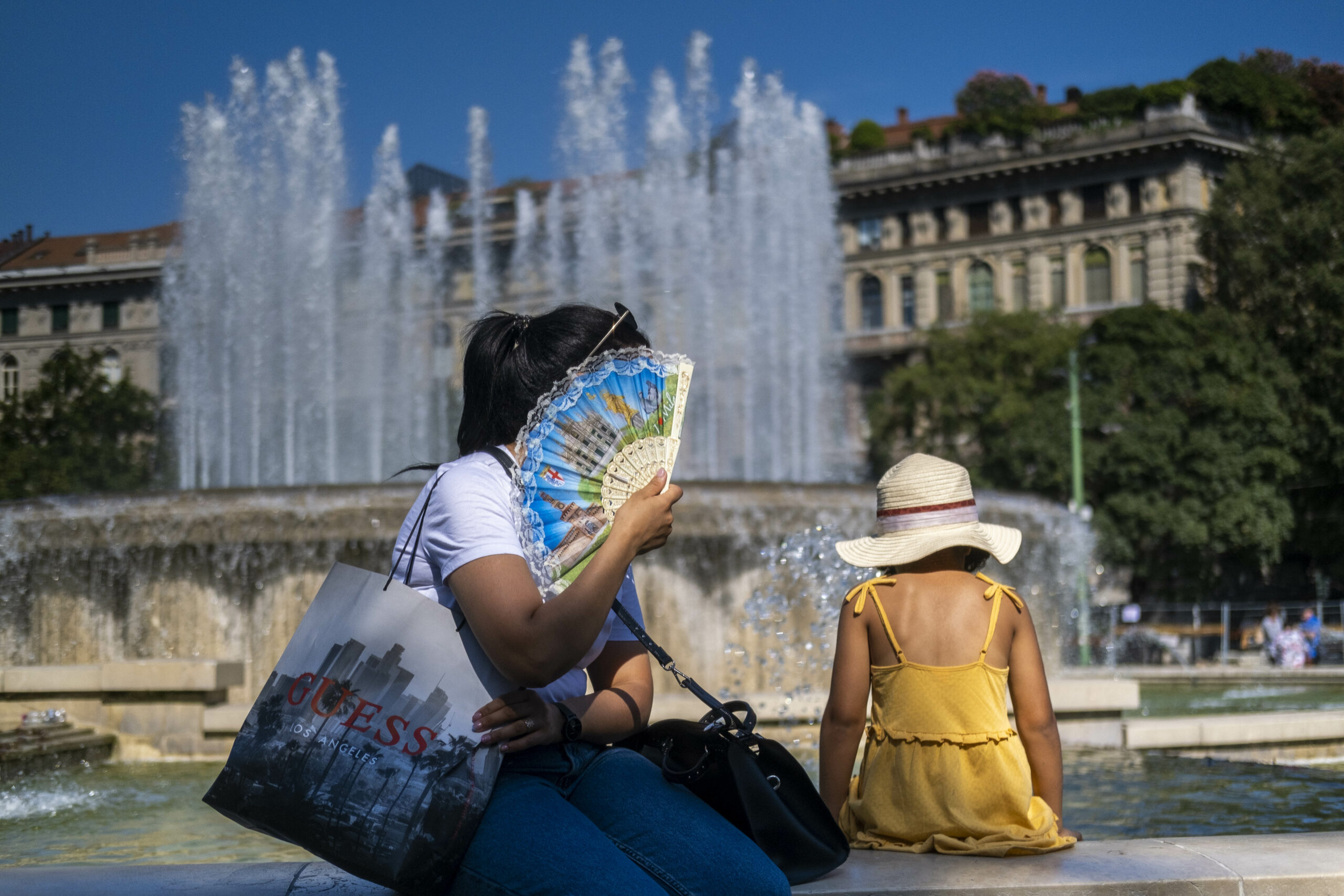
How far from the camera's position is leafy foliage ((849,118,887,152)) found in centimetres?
5528

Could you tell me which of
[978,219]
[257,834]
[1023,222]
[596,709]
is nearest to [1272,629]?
[257,834]

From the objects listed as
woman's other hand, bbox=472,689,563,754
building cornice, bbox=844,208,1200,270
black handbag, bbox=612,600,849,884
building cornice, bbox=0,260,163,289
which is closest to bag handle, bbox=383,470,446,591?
woman's other hand, bbox=472,689,563,754

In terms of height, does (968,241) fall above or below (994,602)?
above

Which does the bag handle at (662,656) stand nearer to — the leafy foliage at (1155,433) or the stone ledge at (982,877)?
the stone ledge at (982,877)

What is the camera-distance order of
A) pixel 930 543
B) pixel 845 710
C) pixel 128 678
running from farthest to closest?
pixel 128 678, pixel 930 543, pixel 845 710

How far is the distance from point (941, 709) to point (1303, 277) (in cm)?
3572

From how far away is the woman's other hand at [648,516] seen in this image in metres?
2.37

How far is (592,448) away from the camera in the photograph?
2.48m

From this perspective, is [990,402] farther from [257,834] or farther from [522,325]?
[522,325]

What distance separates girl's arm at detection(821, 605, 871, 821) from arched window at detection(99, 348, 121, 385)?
1651 inches

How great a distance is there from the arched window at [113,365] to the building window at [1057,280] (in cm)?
3037

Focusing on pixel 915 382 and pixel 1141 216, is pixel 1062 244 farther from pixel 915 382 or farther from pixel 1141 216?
pixel 915 382

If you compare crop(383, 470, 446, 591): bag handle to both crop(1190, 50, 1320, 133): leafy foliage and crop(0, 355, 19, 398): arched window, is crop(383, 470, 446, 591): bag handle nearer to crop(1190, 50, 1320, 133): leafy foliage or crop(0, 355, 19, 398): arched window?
crop(0, 355, 19, 398): arched window

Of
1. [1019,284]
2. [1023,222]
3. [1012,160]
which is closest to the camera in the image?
[1012,160]
